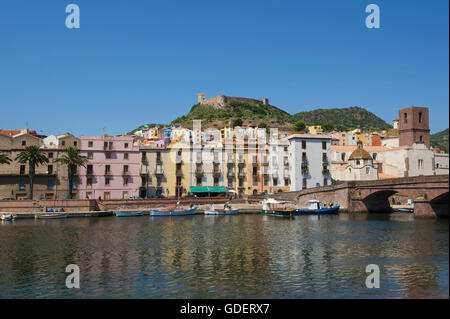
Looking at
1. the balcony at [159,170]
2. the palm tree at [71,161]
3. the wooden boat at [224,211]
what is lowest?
the wooden boat at [224,211]

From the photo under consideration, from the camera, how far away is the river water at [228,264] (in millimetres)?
22375

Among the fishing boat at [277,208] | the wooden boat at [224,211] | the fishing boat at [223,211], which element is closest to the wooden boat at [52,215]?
the wooden boat at [224,211]

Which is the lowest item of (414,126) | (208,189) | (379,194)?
(379,194)

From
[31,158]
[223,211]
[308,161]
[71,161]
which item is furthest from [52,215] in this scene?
[308,161]

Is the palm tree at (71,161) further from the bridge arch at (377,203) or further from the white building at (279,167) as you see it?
the bridge arch at (377,203)

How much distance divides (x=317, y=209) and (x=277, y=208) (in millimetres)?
7808

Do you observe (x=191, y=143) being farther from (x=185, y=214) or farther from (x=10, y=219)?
(x=10, y=219)

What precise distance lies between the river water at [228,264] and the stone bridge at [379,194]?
15.2 meters

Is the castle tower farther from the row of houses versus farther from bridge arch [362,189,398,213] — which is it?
bridge arch [362,189,398,213]

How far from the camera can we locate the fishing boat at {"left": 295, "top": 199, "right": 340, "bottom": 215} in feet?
249

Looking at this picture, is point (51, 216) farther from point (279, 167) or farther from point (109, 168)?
point (279, 167)

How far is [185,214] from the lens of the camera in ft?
266

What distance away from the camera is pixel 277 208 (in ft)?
257

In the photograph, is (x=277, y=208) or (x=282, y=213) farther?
(x=277, y=208)
